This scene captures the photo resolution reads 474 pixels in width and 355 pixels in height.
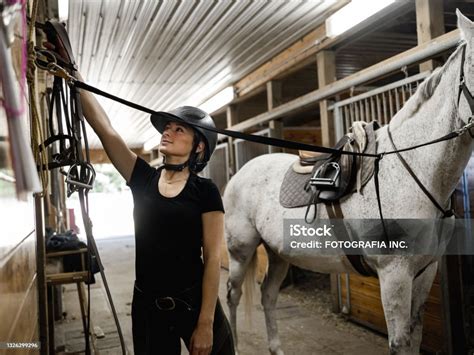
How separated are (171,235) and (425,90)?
1278 mm

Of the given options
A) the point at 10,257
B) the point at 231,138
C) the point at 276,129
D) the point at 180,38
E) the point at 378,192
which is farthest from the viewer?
the point at 231,138

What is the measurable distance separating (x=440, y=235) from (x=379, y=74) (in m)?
1.41

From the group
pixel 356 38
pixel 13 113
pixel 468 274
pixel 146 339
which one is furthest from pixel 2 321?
pixel 356 38

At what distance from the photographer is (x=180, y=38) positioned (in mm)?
3664

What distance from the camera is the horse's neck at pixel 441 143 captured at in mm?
1566

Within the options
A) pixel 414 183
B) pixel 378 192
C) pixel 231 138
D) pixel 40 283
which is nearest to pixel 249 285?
pixel 378 192

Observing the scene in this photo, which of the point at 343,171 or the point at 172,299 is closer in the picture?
the point at 172,299

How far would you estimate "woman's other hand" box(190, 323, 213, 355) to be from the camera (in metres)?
1.17

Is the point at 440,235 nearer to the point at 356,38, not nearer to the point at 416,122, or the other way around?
the point at 416,122

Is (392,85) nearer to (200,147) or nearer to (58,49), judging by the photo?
(200,147)

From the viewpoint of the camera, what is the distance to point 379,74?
106 inches

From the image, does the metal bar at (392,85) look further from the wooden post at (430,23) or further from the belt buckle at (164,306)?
the belt buckle at (164,306)

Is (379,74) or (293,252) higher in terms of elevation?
(379,74)

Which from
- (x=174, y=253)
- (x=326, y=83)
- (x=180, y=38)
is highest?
(x=180, y=38)
